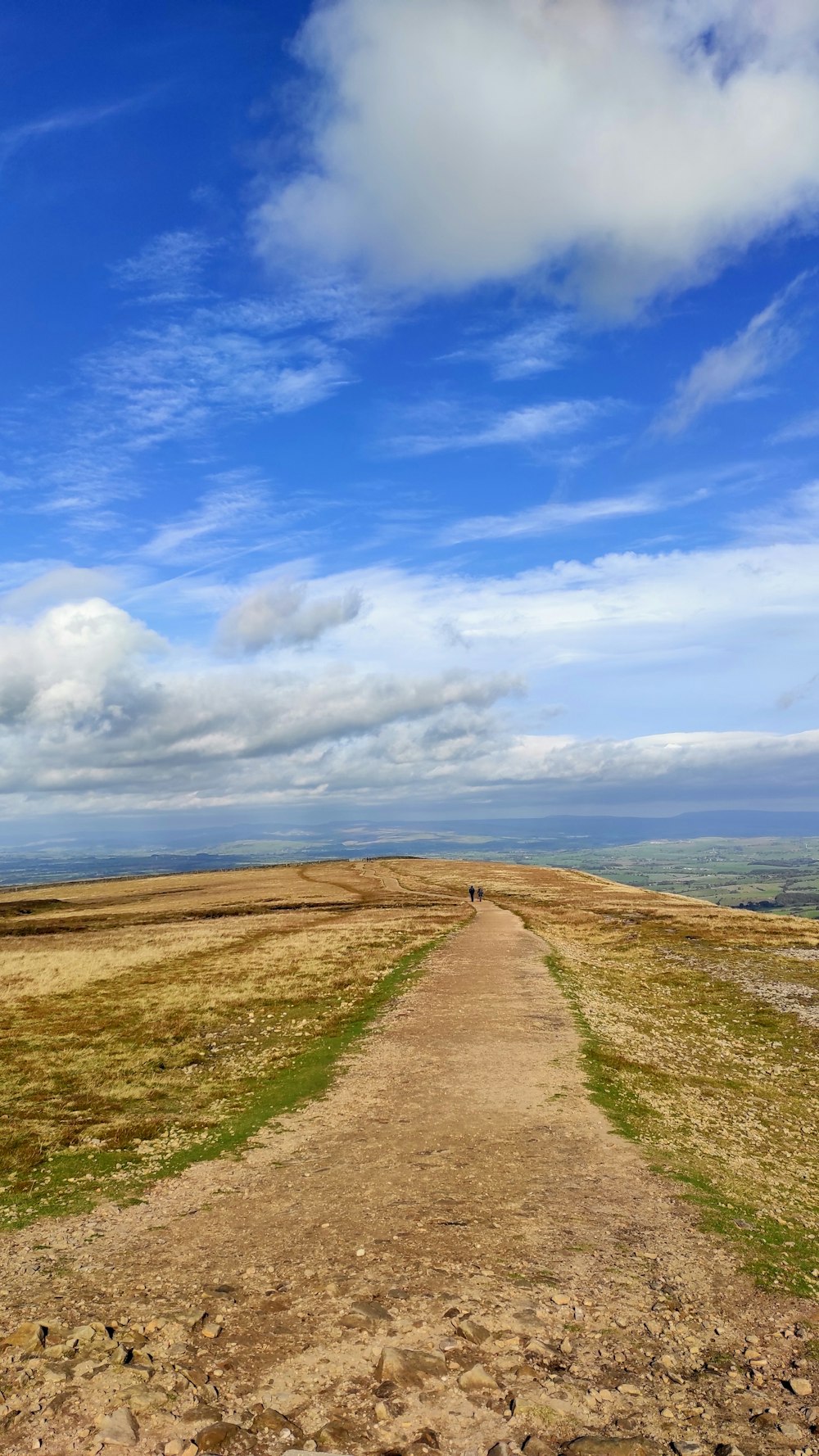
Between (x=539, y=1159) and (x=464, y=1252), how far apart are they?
4.71 m

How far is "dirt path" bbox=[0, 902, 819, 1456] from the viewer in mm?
8312

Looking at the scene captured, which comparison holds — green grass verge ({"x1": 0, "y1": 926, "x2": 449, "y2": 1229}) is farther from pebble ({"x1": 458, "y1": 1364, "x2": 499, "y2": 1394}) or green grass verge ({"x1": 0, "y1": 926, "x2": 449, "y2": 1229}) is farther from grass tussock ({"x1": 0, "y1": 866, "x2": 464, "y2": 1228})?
pebble ({"x1": 458, "y1": 1364, "x2": 499, "y2": 1394})

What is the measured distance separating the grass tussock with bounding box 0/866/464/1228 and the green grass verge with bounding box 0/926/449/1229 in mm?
51

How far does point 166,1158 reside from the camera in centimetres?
1748

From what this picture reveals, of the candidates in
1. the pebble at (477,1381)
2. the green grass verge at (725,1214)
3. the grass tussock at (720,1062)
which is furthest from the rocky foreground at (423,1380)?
the grass tussock at (720,1062)

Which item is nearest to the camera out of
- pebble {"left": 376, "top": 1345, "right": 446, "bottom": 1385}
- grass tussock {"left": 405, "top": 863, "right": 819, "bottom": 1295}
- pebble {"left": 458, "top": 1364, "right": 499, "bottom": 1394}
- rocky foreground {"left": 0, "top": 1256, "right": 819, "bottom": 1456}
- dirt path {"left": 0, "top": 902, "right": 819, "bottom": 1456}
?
rocky foreground {"left": 0, "top": 1256, "right": 819, "bottom": 1456}

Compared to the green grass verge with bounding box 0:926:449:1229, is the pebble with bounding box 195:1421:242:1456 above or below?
above

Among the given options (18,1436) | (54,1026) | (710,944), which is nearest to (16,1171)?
(18,1436)

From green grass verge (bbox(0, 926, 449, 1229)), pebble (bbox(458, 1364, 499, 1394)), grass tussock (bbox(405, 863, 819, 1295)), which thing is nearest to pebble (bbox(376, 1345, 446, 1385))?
pebble (bbox(458, 1364, 499, 1394))

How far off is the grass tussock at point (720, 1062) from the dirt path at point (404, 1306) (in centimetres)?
123

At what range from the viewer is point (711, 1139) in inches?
720

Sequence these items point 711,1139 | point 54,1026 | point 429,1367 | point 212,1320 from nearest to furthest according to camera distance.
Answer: point 429,1367
point 212,1320
point 711,1139
point 54,1026

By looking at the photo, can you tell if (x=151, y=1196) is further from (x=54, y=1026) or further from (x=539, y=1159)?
(x=54, y=1026)

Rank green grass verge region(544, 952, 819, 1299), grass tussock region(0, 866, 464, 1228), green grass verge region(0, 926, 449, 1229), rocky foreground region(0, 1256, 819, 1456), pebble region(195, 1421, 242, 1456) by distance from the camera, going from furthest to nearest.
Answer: grass tussock region(0, 866, 464, 1228)
green grass verge region(0, 926, 449, 1229)
green grass verge region(544, 952, 819, 1299)
rocky foreground region(0, 1256, 819, 1456)
pebble region(195, 1421, 242, 1456)
